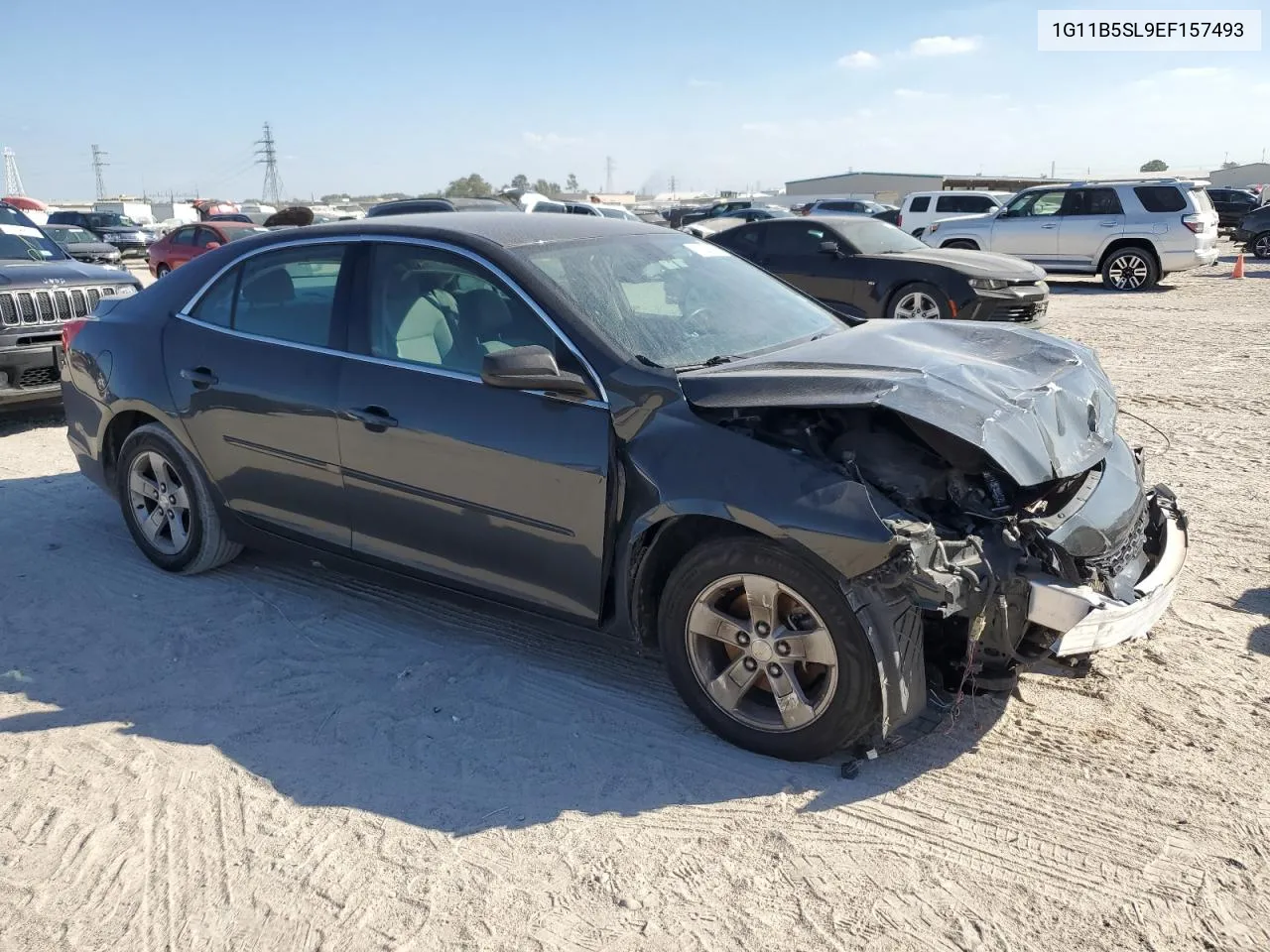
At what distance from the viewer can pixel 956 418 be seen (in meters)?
3.32

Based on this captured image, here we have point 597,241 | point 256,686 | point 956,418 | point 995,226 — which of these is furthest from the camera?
point 995,226

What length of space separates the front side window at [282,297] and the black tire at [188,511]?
0.68 metres

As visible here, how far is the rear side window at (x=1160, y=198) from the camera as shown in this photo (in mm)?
17375

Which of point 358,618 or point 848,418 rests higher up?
point 848,418

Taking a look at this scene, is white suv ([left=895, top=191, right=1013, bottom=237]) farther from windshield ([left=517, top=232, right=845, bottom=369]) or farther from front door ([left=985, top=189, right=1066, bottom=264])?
windshield ([left=517, top=232, right=845, bottom=369])

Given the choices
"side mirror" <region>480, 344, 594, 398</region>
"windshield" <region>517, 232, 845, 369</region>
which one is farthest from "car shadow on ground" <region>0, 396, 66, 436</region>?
"side mirror" <region>480, 344, 594, 398</region>

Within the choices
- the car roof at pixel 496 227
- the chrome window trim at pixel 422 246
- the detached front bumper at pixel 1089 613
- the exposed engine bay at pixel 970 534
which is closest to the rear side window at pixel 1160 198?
the car roof at pixel 496 227

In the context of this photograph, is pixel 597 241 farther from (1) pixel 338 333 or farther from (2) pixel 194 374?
(2) pixel 194 374

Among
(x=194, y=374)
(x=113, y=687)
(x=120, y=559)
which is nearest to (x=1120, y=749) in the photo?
(x=113, y=687)

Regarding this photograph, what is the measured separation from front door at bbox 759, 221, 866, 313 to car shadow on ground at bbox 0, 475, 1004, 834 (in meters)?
8.02

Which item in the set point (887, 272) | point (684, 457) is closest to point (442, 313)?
point (684, 457)

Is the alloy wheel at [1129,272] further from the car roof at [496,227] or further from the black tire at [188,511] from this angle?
the black tire at [188,511]

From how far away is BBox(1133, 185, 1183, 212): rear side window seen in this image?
17375 mm

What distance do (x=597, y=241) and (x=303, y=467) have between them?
1.62 meters
